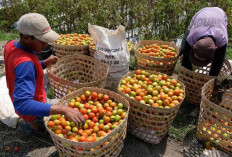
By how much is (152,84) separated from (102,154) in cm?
145

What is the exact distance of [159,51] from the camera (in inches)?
180

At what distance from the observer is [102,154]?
2602 mm

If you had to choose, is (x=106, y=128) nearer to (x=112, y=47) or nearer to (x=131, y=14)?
(x=112, y=47)

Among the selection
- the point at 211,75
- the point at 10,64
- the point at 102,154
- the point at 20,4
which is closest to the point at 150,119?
the point at 102,154

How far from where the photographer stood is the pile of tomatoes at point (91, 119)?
2.73 meters

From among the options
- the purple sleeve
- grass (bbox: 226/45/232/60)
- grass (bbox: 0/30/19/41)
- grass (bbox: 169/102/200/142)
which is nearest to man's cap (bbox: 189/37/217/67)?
grass (bbox: 169/102/200/142)

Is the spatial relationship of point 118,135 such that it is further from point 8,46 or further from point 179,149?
point 8,46

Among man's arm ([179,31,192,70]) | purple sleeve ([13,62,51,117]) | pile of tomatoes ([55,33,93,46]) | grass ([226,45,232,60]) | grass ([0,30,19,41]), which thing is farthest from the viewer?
grass ([0,30,19,41])

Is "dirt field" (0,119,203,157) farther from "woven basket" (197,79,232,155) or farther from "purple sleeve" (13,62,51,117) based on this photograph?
"purple sleeve" (13,62,51,117)

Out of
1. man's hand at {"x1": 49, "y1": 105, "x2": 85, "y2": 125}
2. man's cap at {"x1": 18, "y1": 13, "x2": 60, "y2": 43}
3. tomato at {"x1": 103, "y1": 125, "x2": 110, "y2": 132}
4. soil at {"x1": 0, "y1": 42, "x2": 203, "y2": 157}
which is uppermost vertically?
man's cap at {"x1": 18, "y1": 13, "x2": 60, "y2": 43}

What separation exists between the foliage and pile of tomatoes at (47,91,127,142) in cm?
330

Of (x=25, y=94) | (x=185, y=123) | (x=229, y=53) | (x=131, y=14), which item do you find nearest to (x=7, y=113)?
(x=25, y=94)

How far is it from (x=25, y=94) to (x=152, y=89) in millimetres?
1849

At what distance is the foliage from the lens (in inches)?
228
